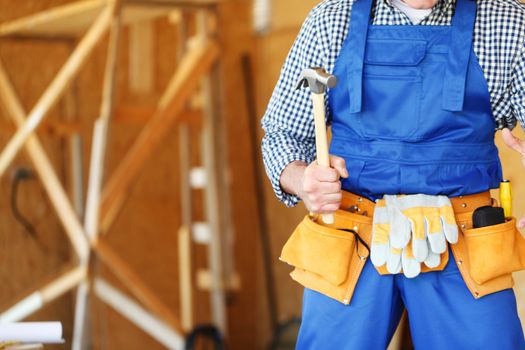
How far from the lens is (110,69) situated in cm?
379

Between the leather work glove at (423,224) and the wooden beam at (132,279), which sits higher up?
the leather work glove at (423,224)

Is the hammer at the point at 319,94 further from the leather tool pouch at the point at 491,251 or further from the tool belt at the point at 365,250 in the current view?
the leather tool pouch at the point at 491,251

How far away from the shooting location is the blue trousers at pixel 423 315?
1955 mm

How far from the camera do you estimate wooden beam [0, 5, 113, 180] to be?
149 inches

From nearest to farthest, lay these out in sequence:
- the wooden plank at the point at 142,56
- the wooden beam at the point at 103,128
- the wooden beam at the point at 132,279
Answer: the wooden beam at the point at 103,128 < the wooden beam at the point at 132,279 < the wooden plank at the point at 142,56

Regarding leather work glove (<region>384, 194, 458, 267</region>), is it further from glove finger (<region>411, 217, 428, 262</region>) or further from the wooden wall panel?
the wooden wall panel

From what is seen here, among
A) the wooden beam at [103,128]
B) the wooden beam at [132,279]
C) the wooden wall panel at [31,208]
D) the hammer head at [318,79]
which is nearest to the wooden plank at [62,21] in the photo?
the wooden beam at [103,128]

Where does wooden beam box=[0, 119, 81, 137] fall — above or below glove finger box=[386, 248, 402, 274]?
below

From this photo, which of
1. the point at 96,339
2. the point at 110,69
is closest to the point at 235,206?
the point at 96,339

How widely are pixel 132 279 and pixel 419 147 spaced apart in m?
2.28

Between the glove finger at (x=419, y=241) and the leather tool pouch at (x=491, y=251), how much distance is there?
4.0 inches

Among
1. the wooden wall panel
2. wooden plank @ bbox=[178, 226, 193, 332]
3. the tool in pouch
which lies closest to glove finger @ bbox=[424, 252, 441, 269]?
the tool in pouch

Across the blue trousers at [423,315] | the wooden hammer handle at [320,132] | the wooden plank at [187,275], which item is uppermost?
the wooden hammer handle at [320,132]

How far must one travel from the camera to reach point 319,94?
191cm
